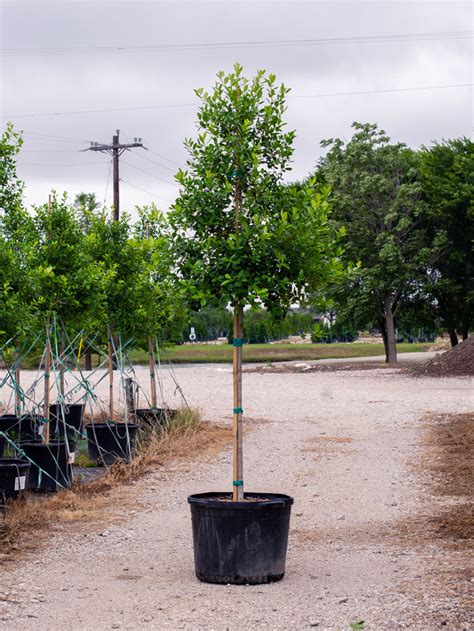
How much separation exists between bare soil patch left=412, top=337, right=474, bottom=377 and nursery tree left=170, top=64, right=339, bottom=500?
26.0 meters

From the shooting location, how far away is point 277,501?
6.93 metres

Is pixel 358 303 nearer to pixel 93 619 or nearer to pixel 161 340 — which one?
pixel 161 340

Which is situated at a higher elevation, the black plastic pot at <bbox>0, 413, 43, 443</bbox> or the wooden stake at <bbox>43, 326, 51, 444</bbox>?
the wooden stake at <bbox>43, 326, 51, 444</bbox>

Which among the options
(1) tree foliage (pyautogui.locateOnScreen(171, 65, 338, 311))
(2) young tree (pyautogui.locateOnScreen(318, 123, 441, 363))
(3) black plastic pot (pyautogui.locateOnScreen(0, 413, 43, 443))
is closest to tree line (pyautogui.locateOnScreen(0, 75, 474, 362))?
(1) tree foliage (pyautogui.locateOnScreen(171, 65, 338, 311))

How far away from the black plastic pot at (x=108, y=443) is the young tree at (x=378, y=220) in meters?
25.2

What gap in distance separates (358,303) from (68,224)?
2773 centimetres

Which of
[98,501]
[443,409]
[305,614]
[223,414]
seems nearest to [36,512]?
[98,501]

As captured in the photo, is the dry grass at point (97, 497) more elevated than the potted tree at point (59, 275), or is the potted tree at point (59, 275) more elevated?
the potted tree at point (59, 275)

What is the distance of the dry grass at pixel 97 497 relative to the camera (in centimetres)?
862

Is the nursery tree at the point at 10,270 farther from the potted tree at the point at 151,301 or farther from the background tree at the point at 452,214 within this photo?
the background tree at the point at 452,214

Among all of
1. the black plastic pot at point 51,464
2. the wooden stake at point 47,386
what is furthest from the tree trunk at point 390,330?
the black plastic pot at point 51,464

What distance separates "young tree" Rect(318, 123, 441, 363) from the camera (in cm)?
3866

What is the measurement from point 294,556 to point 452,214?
32724mm

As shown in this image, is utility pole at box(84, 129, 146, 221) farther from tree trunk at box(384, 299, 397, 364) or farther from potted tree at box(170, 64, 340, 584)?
potted tree at box(170, 64, 340, 584)
